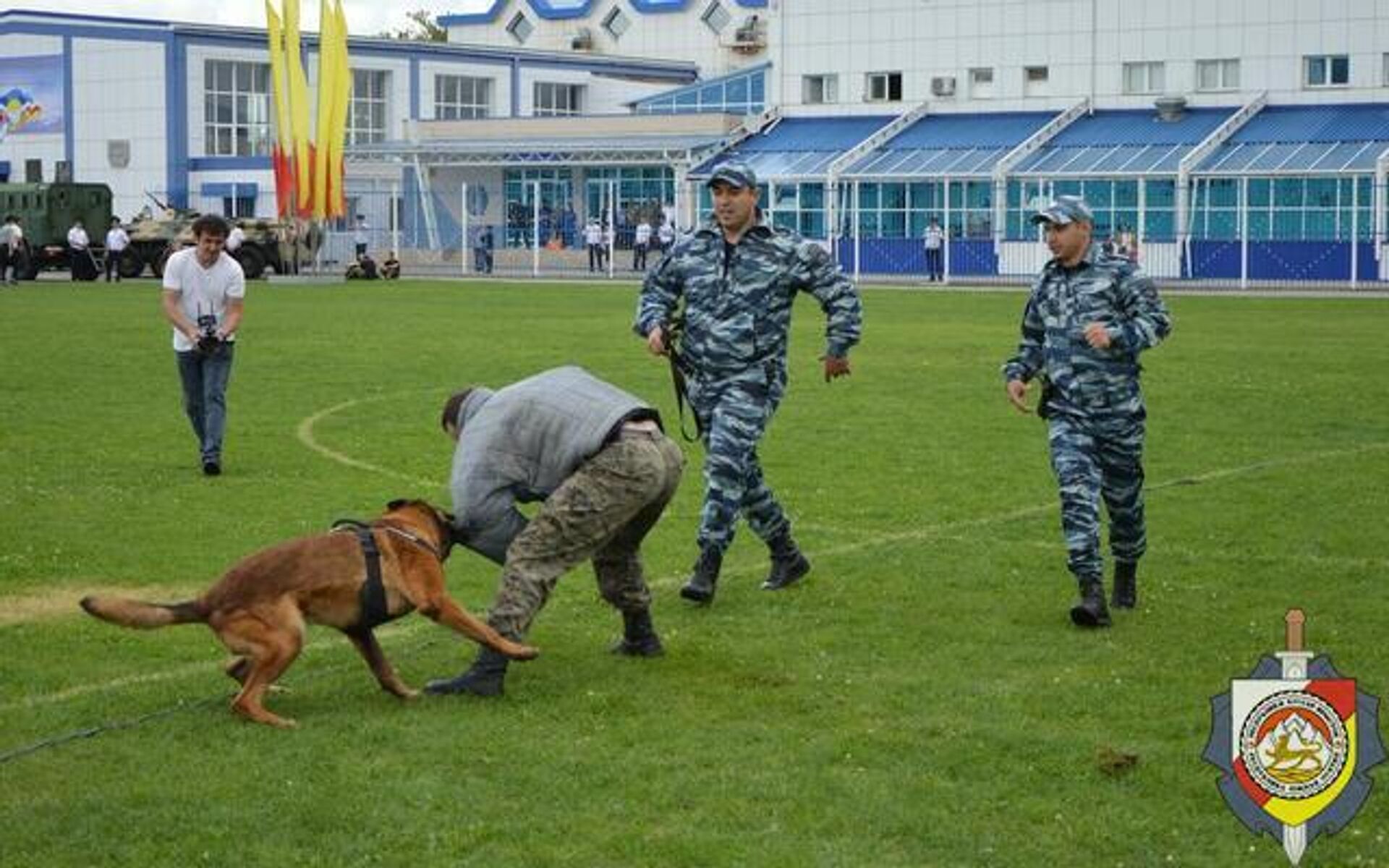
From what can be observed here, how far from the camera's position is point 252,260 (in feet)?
198

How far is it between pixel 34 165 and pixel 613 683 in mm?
75994

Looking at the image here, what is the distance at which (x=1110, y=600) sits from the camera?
428 inches

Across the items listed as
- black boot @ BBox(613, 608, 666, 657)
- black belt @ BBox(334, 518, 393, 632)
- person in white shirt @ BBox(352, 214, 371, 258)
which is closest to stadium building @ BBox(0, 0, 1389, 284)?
person in white shirt @ BBox(352, 214, 371, 258)

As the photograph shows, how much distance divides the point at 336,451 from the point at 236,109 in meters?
65.7

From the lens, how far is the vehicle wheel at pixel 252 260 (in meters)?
60.2

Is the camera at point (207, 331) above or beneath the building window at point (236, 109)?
beneath

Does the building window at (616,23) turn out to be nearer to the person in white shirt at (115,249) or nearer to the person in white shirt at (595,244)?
the person in white shirt at (595,244)

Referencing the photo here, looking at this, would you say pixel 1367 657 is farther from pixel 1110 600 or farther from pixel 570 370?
pixel 570 370

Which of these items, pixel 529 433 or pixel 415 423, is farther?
pixel 415 423

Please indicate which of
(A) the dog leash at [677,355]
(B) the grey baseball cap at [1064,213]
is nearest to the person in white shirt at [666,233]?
(A) the dog leash at [677,355]

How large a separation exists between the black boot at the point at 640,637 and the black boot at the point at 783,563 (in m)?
1.78

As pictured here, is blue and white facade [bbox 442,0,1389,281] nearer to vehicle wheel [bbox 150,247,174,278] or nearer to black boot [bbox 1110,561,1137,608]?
vehicle wheel [bbox 150,247,174,278]

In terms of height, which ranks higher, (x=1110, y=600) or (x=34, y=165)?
(x=34, y=165)

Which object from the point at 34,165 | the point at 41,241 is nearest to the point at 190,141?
the point at 34,165
